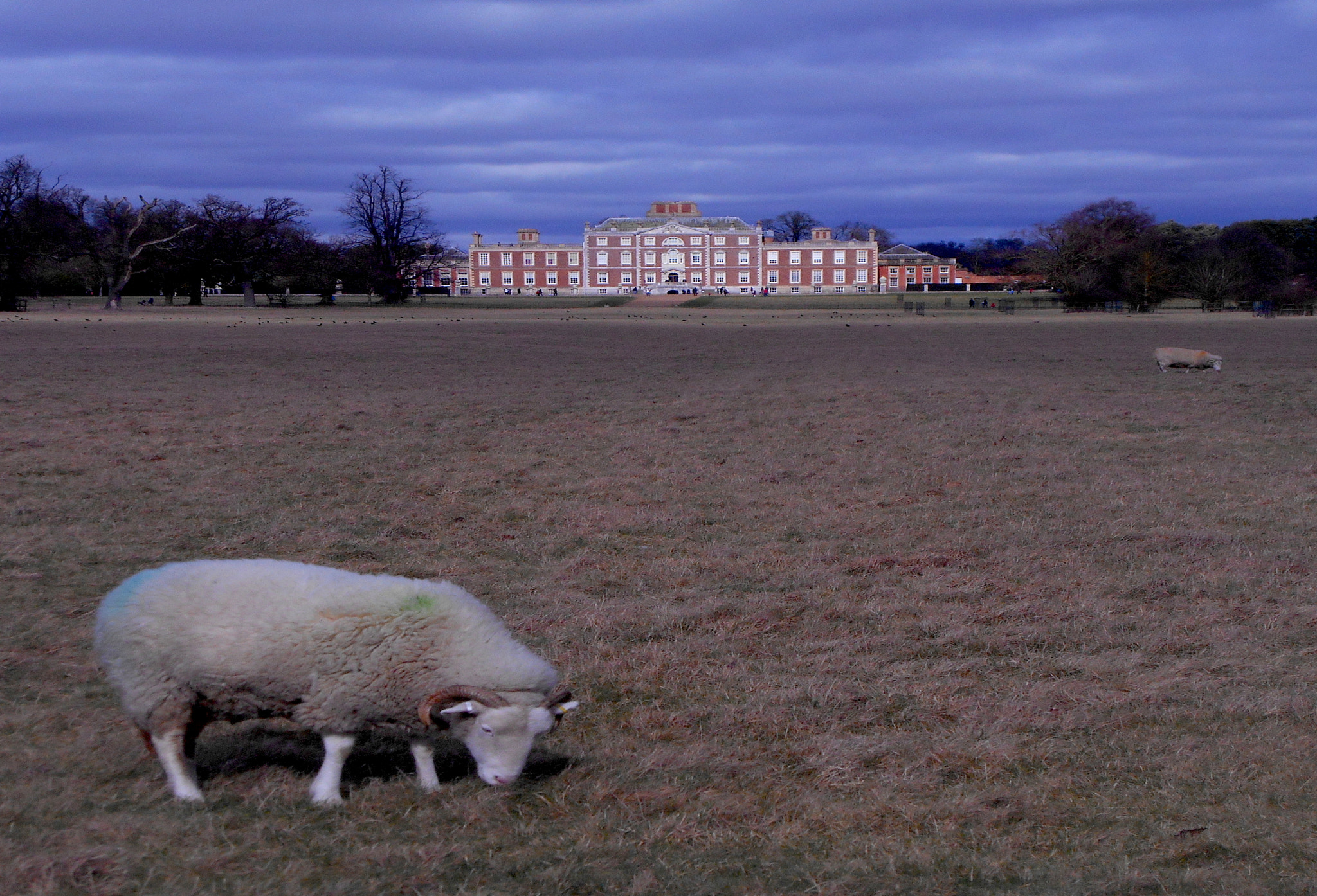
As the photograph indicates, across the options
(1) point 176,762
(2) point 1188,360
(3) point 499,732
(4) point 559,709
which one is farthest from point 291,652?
(2) point 1188,360

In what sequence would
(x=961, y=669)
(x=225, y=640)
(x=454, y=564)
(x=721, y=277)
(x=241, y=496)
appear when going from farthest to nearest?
(x=721, y=277)
(x=241, y=496)
(x=454, y=564)
(x=961, y=669)
(x=225, y=640)

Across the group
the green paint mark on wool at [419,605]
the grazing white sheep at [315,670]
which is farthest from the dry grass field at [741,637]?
the green paint mark on wool at [419,605]

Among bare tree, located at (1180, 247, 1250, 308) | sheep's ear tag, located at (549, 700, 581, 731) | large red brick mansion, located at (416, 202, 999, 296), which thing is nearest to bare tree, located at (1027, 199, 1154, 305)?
bare tree, located at (1180, 247, 1250, 308)

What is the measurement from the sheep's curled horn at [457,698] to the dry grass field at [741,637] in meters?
0.43

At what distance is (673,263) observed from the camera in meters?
158

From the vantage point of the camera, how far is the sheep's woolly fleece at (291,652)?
15.7 ft

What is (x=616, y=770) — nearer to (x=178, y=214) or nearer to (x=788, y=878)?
(x=788, y=878)

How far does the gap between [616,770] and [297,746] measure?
165cm

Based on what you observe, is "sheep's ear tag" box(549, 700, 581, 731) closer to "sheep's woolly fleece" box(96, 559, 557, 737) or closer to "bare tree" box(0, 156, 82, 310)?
"sheep's woolly fleece" box(96, 559, 557, 737)

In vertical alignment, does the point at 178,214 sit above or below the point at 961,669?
above

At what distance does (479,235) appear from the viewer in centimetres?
16288

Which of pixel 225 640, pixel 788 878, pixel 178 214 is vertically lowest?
pixel 788 878

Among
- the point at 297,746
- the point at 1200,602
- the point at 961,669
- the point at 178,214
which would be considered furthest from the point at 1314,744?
the point at 178,214

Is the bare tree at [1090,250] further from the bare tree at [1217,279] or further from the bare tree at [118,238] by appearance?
the bare tree at [118,238]
